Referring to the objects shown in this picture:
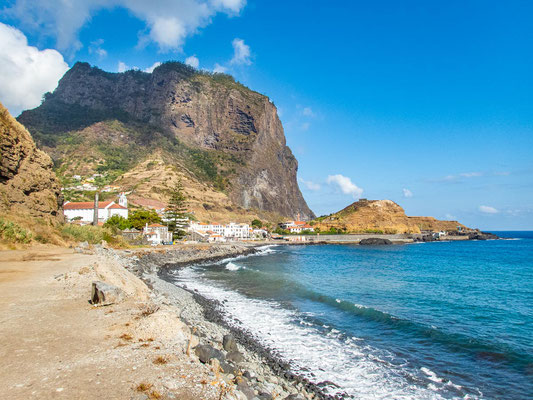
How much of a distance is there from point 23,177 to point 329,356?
24.7 metres

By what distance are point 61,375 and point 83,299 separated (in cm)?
559

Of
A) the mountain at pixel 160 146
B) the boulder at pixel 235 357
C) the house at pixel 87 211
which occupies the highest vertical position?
the mountain at pixel 160 146

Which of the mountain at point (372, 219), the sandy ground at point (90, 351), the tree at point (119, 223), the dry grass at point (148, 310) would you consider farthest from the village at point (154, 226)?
the dry grass at point (148, 310)

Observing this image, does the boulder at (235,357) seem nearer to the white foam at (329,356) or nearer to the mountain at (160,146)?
the white foam at (329,356)

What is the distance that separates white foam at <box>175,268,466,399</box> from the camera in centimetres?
924

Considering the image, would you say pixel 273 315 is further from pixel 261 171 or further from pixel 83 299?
pixel 261 171

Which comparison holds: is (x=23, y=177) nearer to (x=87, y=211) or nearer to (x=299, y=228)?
(x=87, y=211)

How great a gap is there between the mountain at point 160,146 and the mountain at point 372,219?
130 feet

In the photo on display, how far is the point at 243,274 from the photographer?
3331 centimetres

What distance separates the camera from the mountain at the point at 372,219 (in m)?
136

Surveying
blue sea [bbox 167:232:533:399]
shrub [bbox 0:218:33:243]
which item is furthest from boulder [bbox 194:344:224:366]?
shrub [bbox 0:218:33:243]

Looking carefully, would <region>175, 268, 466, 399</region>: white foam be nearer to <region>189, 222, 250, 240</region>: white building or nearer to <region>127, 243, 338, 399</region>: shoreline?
<region>127, 243, 338, 399</region>: shoreline

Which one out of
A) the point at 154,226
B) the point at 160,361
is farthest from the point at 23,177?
the point at 154,226

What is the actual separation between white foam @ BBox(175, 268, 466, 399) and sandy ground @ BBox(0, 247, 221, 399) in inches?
204
